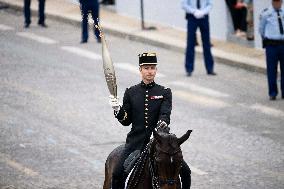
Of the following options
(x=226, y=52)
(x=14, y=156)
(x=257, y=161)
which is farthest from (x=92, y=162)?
(x=226, y=52)

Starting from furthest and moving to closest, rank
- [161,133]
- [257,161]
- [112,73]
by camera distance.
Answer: [257,161]
[112,73]
[161,133]

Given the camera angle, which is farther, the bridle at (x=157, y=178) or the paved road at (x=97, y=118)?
the paved road at (x=97, y=118)

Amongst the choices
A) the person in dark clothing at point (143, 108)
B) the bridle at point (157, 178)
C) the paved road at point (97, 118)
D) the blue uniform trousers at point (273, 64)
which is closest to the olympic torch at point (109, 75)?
the person in dark clothing at point (143, 108)

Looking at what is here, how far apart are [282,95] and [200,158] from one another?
16.5ft

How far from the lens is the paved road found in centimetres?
1856

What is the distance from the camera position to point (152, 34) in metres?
30.8

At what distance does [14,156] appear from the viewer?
1962 centimetres

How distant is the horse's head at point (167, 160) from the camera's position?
11812mm

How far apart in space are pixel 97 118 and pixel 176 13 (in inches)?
388

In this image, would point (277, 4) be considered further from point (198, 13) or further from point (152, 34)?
point (152, 34)

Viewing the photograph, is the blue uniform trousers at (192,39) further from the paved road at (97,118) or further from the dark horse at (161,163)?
the dark horse at (161,163)

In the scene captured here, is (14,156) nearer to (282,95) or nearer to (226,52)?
(282,95)

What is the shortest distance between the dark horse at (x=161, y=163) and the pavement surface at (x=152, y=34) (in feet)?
45.7

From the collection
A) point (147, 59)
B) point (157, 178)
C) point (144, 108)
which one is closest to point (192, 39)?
point (144, 108)
